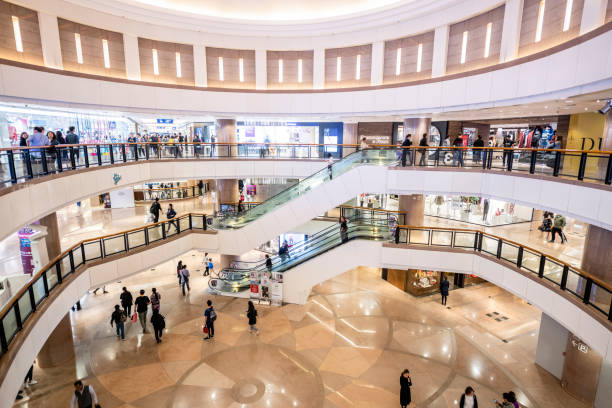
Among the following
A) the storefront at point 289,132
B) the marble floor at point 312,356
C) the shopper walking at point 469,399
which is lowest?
the marble floor at point 312,356

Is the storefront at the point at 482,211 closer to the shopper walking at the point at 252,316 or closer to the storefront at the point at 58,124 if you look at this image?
the shopper walking at the point at 252,316

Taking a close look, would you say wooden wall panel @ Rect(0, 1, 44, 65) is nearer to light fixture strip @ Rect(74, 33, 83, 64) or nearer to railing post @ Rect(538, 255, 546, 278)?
light fixture strip @ Rect(74, 33, 83, 64)

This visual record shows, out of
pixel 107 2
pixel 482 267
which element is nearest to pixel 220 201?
pixel 107 2

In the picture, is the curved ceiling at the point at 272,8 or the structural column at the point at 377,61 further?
the structural column at the point at 377,61

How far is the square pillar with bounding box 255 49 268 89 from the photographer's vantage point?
1764 cm

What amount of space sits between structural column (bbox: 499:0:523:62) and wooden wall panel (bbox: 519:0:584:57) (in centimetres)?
14

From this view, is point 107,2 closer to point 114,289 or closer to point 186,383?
point 114,289

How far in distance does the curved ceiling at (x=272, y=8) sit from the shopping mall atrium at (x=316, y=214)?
0.42 feet

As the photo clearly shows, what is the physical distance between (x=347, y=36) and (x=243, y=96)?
6.25m

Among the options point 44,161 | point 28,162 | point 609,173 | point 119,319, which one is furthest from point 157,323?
point 609,173

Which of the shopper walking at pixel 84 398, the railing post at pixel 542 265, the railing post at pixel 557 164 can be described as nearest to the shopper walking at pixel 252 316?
the shopper walking at pixel 84 398

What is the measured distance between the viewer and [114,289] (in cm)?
1530

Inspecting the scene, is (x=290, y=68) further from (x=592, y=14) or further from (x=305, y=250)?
(x=592, y=14)

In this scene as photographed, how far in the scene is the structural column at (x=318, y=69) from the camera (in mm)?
17344
